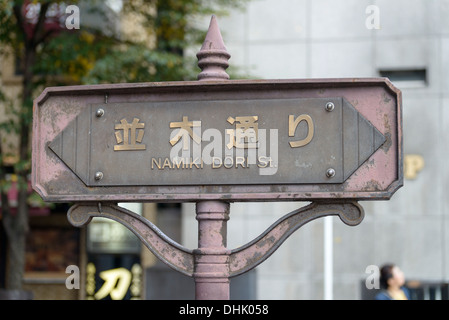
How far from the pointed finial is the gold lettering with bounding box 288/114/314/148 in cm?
50

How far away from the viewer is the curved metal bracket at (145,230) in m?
3.69

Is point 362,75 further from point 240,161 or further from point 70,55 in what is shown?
point 240,161

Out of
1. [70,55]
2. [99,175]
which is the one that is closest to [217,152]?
[99,175]

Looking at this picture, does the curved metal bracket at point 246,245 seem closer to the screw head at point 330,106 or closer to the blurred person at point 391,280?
the screw head at point 330,106

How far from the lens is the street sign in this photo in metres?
3.52

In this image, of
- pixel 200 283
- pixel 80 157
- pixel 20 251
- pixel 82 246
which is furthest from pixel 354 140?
pixel 82 246

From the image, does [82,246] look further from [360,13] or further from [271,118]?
[271,118]

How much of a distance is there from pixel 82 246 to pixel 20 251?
3.60 meters

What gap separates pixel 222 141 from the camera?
3.62 metres

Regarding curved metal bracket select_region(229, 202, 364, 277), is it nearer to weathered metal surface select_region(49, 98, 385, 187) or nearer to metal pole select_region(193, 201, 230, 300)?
metal pole select_region(193, 201, 230, 300)

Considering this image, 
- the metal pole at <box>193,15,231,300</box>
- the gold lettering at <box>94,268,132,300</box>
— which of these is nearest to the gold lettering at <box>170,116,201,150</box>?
the metal pole at <box>193,15,231,300</box>

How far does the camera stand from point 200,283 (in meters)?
3.59

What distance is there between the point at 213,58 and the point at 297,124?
26.1 inches

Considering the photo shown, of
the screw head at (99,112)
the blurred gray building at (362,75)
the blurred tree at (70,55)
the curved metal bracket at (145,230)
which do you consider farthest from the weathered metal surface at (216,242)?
the blurred gray building at (362,75)
